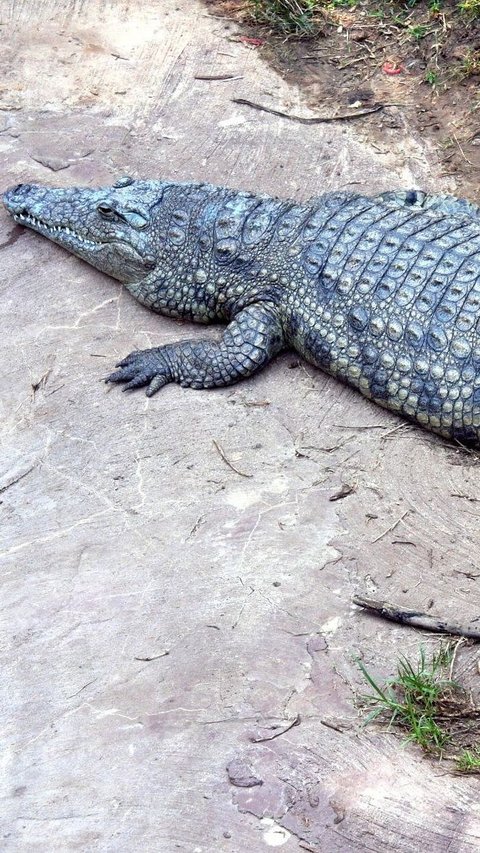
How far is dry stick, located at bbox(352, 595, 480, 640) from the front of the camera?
11.8 feet

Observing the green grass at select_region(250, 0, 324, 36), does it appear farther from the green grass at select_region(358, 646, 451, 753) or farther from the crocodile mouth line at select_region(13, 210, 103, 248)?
the green grass at select_region(358, 646, 451, 753)

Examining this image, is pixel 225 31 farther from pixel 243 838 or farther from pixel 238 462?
pixel 243 838

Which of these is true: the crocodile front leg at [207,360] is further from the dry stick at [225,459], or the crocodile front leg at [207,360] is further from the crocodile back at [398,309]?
the dry stick at [225,459]

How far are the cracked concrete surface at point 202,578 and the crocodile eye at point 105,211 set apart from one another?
365 mm

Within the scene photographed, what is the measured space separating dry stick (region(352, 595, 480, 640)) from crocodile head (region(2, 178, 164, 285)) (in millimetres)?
2770

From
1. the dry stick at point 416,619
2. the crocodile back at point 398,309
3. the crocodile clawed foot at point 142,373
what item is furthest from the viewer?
the crocodile clawed foot at point 142,373

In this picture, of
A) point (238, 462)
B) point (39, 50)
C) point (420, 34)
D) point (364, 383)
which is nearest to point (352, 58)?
point (420, 34)

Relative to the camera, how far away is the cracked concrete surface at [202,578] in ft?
9.83

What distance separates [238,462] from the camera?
4441 millimetres

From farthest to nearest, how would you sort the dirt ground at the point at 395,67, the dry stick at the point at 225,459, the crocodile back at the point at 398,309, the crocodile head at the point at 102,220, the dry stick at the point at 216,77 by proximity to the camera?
the dry stick at the point at 216,77 → the dirt ground at the point at 395,67 → the crocodile head at the point at 102,220 → the crocodile back at the point at 398,309 → the dry stick at the point at 225,459

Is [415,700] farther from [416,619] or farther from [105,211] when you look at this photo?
[105,211]

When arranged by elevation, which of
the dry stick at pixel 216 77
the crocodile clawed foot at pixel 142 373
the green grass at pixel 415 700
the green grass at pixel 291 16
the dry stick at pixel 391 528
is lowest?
the green grass at pixel 415 700

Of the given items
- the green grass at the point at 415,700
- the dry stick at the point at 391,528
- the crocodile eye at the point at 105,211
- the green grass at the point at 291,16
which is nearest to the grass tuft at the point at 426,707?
the green grass at the point at 415,700

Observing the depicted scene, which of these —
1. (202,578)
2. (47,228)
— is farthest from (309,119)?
(202,578)
